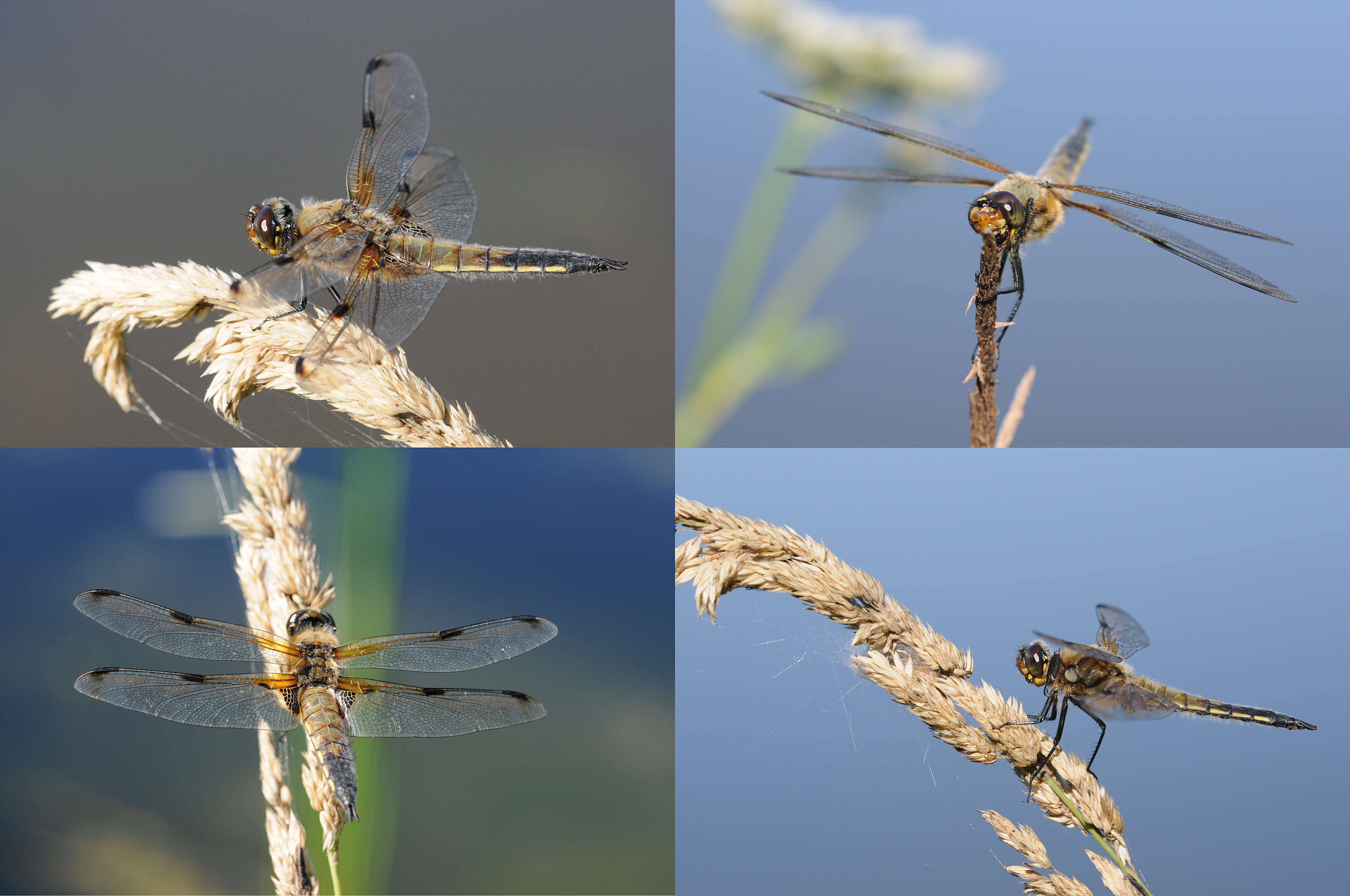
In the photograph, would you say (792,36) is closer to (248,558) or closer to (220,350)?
(220,350)

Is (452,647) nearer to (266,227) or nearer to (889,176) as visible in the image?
(266,227)

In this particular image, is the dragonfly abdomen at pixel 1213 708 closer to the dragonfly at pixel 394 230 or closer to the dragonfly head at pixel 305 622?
the dragonfly at pixel 394 230

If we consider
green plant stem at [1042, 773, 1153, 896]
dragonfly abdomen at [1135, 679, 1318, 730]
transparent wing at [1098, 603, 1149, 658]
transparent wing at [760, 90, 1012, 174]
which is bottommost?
green plant stem at [1042, 773, 1153, 896]

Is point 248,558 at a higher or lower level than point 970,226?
lower

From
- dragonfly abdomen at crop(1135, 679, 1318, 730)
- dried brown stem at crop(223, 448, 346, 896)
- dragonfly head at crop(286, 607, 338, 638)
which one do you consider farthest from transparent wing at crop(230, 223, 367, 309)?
dragonfly abdomen at crop(1135, 679, 1318, 730)

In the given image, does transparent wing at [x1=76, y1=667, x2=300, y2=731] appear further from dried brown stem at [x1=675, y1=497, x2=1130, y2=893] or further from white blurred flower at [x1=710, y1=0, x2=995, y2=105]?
white blurred flower at [x1=710, y1=0, x2=995, y2=105]

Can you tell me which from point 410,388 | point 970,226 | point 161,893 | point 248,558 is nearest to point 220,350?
point 410,388
